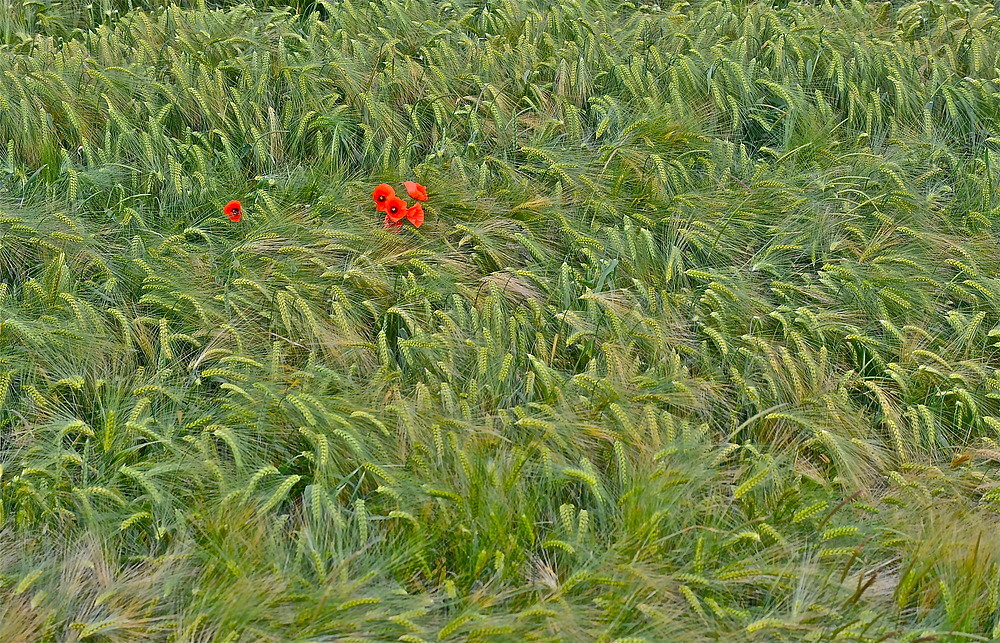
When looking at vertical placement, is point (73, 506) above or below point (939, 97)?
below

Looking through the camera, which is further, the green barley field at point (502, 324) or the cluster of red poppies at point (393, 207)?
the cluster of red poppies at point (393, 207)

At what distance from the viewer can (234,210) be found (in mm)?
3281

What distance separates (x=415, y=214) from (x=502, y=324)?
60cm

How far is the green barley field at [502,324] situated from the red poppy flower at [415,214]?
0.04 m

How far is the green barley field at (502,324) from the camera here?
2213 millimetres

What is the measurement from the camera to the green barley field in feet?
7.26

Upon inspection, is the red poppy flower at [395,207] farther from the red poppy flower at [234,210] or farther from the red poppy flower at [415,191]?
the red poppy flower at [234,210]

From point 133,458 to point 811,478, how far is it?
166cm

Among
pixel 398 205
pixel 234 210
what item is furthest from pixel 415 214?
pixel 234 210

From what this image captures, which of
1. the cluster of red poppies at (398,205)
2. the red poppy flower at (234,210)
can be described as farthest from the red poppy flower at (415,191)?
the red poppy flower at (234,210)

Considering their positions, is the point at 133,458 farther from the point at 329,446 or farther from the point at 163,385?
the point at 329,446

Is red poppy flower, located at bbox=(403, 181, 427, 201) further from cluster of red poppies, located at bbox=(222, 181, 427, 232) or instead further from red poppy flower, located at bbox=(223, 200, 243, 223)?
red poppy flower, located at bbox=(223, 200, 243, 223)

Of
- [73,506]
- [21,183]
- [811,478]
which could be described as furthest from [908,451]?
[21,183]

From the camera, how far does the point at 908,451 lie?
8.61ft
